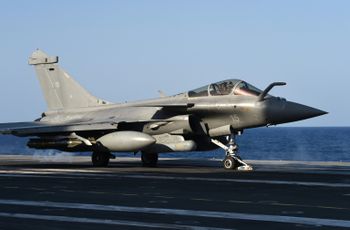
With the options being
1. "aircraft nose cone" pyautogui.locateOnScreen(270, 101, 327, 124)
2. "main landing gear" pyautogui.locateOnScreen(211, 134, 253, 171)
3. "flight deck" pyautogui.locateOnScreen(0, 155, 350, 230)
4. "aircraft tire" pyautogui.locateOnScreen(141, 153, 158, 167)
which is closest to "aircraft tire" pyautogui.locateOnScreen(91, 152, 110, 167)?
"aircraft tire" pyautogui.locateOnScreen(141, 153, 158, 167)

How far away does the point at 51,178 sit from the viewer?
20.2 metres

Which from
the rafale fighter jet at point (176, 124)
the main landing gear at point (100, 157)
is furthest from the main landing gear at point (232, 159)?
the main landing gear at point (100, 157)

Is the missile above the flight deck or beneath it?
above

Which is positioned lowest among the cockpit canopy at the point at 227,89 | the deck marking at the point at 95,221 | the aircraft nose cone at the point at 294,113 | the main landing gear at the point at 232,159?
the main landing gear at the point at 232,159

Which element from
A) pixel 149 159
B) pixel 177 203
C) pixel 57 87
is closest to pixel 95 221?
pixel 177 203

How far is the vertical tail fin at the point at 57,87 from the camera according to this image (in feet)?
102

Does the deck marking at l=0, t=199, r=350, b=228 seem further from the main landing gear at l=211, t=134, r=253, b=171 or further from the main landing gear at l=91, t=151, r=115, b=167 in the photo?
the main landing gear at l=91, t=151, r=115, b=167

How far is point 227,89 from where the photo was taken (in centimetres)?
2466

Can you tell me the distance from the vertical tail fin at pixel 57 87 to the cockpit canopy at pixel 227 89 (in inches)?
283

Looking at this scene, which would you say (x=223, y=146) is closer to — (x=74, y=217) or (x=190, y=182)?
(x=190, y=182)

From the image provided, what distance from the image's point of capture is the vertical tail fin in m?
31.2

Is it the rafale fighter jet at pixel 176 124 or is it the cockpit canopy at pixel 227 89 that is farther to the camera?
the cockpit canopy at pixel 227 89

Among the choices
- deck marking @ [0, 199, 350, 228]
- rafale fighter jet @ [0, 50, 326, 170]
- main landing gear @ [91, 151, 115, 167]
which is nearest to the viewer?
deck marking @ [0, 199, 350, 228]

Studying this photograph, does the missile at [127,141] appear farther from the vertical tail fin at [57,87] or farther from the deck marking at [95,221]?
the deck marking at [95,221]
